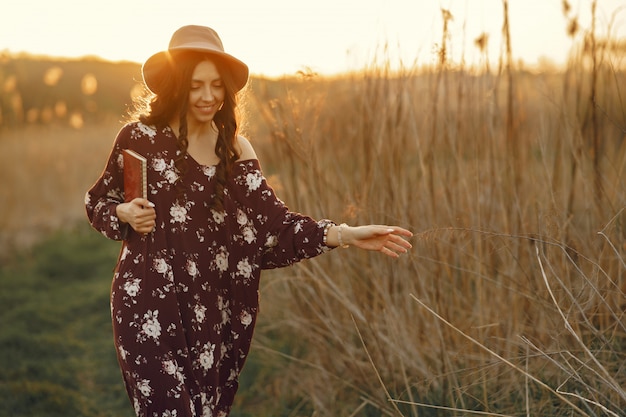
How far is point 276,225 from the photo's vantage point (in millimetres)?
2895

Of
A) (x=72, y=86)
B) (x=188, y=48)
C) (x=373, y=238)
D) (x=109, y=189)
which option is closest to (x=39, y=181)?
(x=109, y=189)

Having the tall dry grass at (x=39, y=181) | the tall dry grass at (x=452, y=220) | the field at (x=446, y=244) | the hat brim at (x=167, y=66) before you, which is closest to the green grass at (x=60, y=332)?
the field at (x=446, y=244)

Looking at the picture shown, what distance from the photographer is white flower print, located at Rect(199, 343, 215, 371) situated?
2.81 m

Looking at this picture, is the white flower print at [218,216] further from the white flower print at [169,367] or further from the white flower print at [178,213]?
the white flower print at [169,367]

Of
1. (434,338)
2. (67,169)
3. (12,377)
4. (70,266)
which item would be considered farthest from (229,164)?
(67,169)

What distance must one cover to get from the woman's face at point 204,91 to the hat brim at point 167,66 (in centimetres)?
6

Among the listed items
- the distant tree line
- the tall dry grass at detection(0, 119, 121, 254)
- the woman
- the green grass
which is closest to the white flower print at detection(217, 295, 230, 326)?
the woman

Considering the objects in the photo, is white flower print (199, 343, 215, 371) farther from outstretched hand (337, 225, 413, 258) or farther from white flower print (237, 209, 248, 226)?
outstretched hand (337, 225, 413, 258)

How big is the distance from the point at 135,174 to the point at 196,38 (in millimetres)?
511

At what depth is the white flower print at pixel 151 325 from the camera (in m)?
2.69

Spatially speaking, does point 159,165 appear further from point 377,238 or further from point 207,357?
point 377,238

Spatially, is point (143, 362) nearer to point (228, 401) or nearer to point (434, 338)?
point (228, 401)

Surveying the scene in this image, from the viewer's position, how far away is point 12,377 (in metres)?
4.84

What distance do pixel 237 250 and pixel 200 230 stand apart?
181mm
